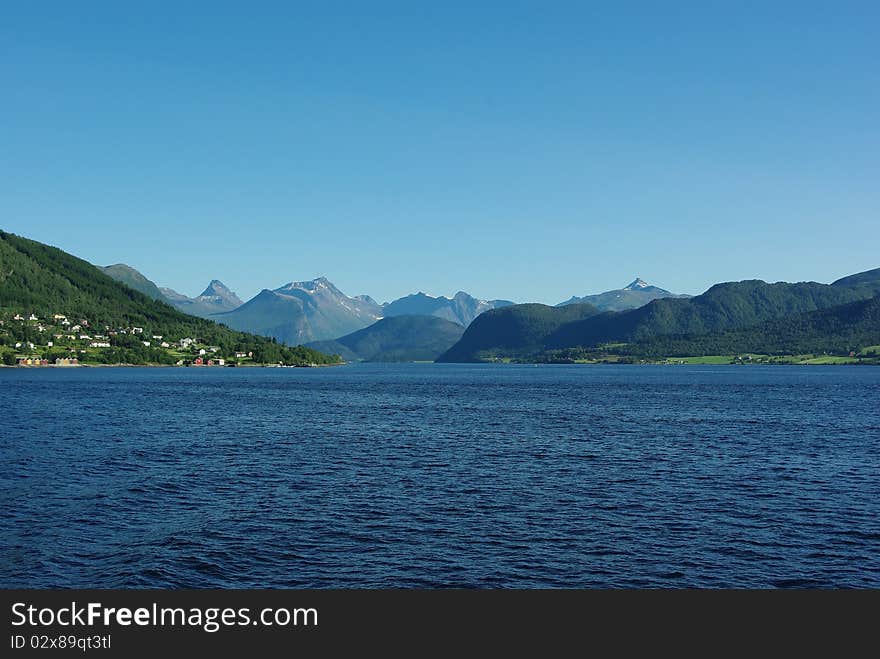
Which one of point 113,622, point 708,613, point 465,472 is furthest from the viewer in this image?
point 465,472

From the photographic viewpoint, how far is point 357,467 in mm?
71688

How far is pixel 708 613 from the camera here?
3028 centimetres

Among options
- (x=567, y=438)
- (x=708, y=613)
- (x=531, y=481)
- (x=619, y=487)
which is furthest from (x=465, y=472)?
(x=708, y=613)

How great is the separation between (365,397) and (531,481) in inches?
5165

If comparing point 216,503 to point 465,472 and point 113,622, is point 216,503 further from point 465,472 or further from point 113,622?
point 113,622

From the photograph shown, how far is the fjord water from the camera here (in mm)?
38500

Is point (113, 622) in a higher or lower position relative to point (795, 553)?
higher

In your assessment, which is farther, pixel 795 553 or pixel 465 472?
pixel 465 472

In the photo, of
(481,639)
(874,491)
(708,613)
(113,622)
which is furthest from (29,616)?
(874,491)

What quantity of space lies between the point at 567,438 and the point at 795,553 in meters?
55.4

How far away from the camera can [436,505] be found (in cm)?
5438

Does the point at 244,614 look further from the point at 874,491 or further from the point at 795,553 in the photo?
the point at 874,491

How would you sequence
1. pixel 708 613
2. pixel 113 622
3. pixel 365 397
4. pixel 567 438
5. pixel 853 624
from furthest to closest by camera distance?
pixel 365 397 < pixel 567 438 < pixel 708 613 < pixel 853 624 < pixel 113 622

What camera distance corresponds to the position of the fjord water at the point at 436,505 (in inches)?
1516
